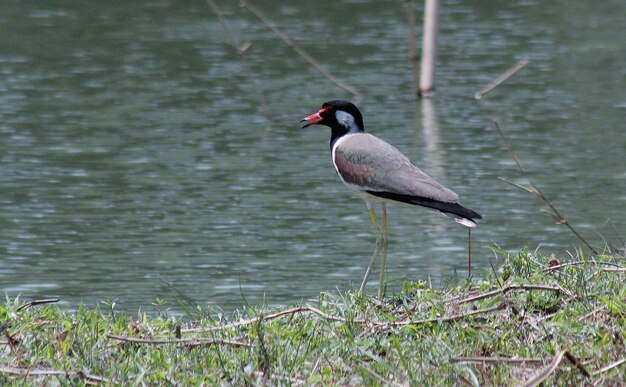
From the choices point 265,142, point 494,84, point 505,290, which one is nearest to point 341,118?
point 505,290

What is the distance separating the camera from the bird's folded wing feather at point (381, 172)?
21.9 ft

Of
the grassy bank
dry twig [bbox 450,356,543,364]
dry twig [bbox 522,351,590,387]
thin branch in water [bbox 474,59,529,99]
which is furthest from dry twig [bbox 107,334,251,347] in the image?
thin branch in water [bbox 474,59,529,99]

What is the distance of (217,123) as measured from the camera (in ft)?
47.0

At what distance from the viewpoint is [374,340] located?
18.2ft

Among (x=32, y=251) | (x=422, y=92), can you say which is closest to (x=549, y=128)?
(x=422, y=92)

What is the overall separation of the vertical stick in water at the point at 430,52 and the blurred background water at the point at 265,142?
0.32 metres

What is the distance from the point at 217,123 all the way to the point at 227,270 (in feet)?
18.4

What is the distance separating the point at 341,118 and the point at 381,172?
62 centimetres

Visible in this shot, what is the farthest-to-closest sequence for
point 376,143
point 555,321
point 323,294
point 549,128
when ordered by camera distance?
1. point 549,128
2. point 376,143
3. point 323,294
4. point 555,321

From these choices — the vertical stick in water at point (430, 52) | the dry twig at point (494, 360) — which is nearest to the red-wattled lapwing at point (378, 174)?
the dry twig at point (494, 360)

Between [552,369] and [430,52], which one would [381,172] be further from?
[430,52]

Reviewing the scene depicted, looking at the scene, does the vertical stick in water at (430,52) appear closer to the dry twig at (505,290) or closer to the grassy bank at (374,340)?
the grassy bank at (374,340)

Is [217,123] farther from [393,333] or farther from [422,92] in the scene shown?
[393,333]

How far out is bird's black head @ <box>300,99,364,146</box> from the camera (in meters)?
7.32
